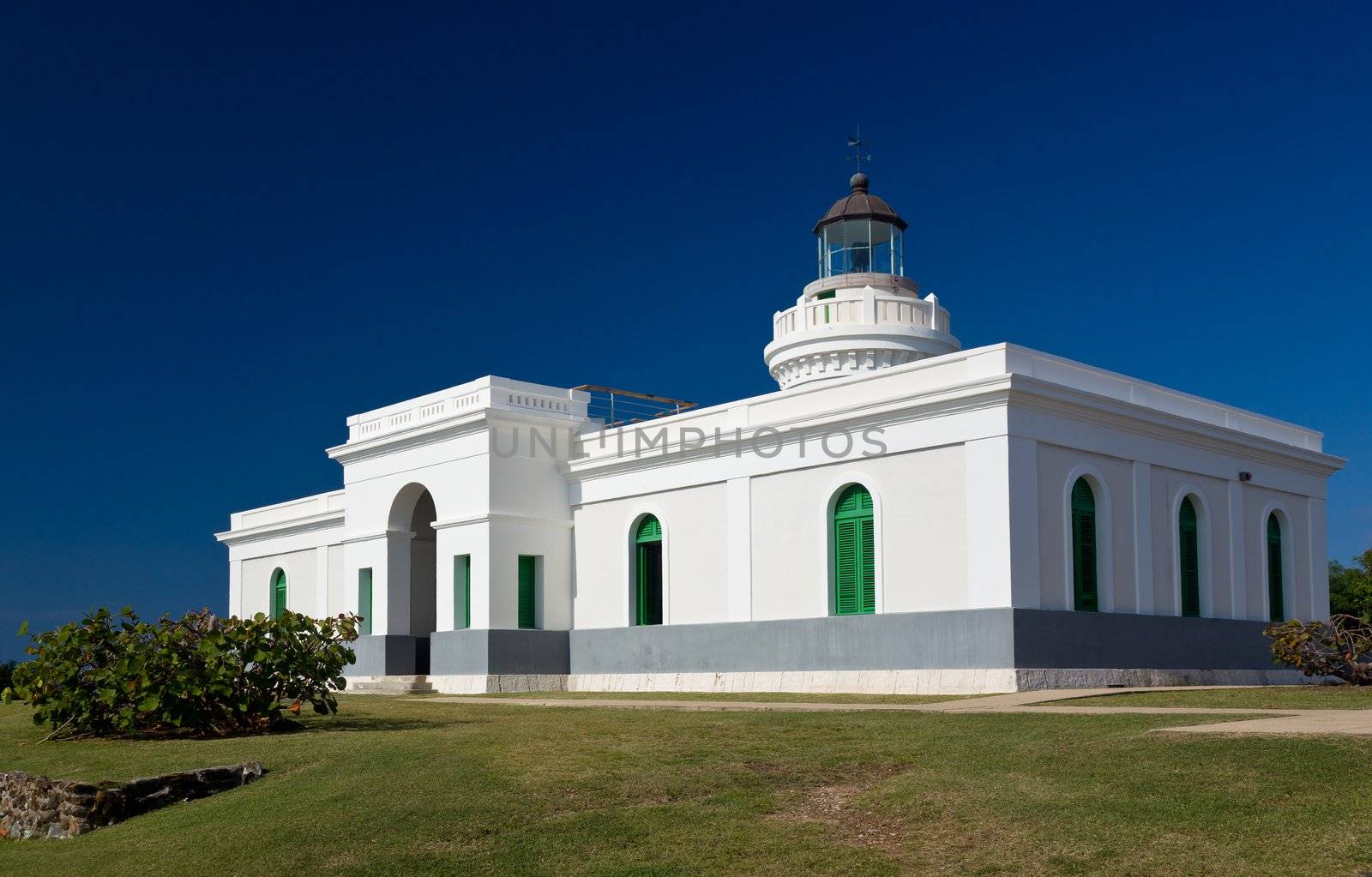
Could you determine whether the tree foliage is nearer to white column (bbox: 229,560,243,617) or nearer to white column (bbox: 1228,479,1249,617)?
white column (bbox: 1228,479,1249,617)

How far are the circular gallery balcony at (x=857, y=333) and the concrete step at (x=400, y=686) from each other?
9.74m

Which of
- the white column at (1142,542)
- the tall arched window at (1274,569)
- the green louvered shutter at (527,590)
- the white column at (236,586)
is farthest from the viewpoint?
the white column at (236,586)

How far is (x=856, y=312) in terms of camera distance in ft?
94.6

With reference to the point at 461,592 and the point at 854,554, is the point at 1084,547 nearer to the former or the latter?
the point at 854,554

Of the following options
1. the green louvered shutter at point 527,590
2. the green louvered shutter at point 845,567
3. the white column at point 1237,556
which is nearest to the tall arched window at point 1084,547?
the green louvered shutter at point 845,567

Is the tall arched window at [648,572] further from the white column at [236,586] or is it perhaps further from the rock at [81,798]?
the white column at [236,586]

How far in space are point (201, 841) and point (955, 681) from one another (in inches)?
526

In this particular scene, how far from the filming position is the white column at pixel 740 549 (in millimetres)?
24594

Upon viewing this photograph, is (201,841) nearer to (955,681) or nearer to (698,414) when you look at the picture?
(955,681)

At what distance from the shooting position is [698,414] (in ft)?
85.5

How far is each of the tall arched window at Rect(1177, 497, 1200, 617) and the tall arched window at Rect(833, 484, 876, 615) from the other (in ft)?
18.7

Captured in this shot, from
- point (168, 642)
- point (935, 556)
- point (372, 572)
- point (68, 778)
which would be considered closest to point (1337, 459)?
point (935, 556)

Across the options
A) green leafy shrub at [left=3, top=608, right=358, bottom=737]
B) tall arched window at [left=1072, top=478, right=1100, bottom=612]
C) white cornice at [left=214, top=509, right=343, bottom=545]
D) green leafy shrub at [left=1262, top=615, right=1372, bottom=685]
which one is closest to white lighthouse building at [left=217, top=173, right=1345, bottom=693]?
tall arched window at [left=1072, top=478, right=1100, bottom=612]

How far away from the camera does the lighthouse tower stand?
2867 centimetres
